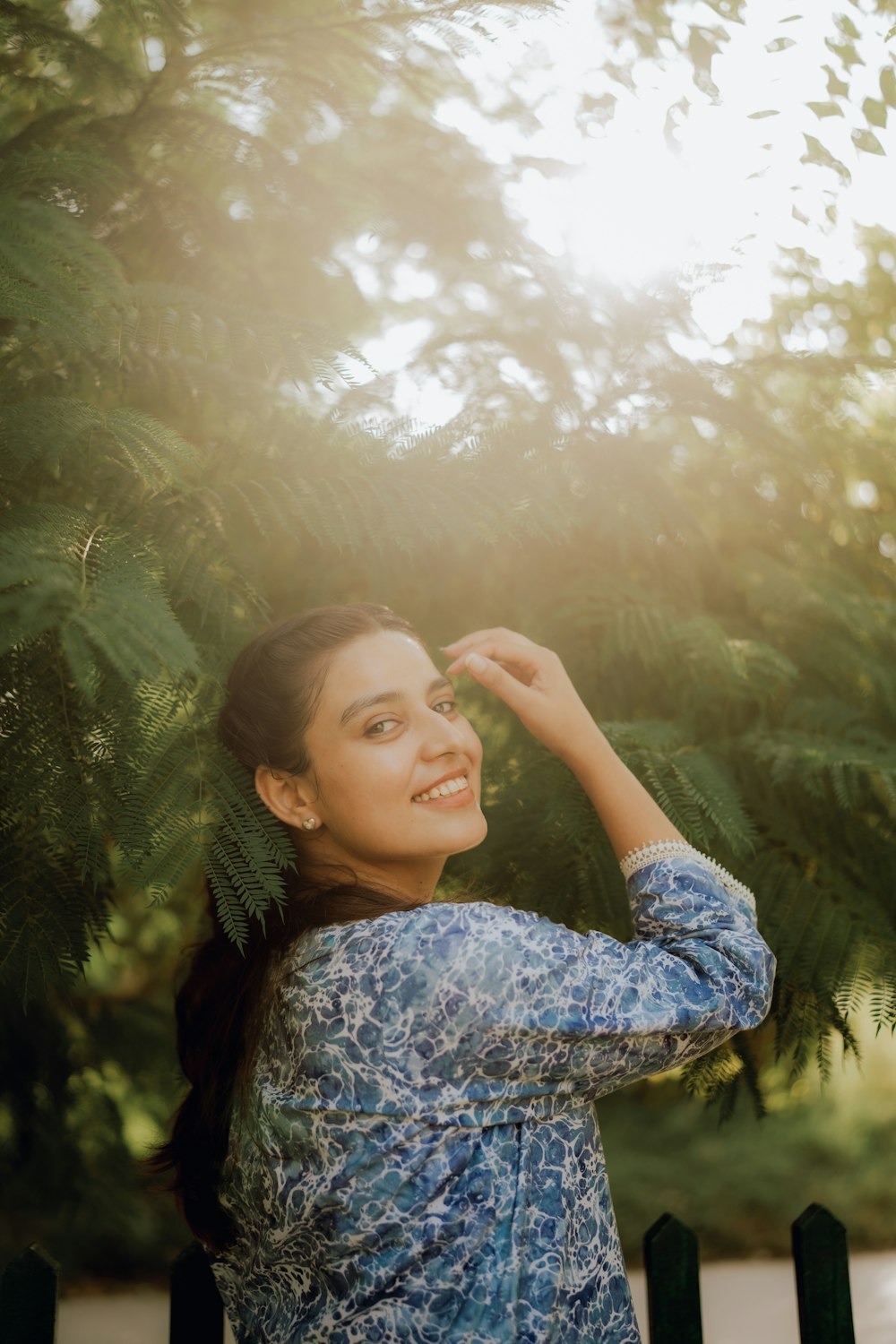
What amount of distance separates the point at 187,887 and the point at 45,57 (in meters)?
1.93

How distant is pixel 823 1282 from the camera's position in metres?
2.54

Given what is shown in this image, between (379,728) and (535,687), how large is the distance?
0.39 metres

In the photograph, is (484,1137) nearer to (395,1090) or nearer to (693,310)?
(395,1090)

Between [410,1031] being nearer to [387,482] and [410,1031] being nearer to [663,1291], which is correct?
[387,482]

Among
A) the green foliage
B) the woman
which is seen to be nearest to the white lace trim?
the woman

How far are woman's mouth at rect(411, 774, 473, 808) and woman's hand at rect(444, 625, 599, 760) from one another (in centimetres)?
24

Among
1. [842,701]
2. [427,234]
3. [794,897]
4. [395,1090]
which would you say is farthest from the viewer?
[427,234]

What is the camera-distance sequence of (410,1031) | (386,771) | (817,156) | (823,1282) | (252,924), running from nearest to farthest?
(410,1031) < (386,771) < (252,924) < (823,1282) < (817,156)

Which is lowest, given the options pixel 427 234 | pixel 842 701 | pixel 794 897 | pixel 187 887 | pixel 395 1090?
pixel 187 887

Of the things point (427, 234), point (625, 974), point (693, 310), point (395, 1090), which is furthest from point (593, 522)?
point (395, 1090)

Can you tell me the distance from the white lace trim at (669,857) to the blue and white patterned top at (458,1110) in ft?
0.59

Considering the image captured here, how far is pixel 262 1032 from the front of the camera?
6.10ft

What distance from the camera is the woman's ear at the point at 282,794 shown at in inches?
73.6

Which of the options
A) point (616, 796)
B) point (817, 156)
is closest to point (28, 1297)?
point (616, 796)
